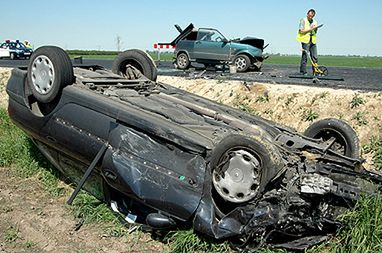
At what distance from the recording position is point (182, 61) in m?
15.0

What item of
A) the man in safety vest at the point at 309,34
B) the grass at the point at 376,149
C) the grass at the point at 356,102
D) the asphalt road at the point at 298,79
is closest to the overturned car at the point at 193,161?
the grass at the point at 376,149

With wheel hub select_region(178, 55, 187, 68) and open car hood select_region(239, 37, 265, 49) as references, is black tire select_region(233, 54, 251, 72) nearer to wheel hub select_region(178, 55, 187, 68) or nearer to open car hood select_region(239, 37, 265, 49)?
open car hood select_region(239, 37, 265, 49)

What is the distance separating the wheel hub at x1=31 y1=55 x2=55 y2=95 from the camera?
4.20 meters

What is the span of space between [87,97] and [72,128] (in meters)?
0.34

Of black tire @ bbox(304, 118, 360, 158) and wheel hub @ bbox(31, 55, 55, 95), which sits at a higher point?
wheel hub @ bbox(31, 55, 55, 95)

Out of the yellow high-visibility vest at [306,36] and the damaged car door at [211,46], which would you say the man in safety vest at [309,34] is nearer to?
the yellow high-visibility vest at [306,36]

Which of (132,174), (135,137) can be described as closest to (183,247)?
(132,174)

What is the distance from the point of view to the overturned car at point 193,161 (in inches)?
128

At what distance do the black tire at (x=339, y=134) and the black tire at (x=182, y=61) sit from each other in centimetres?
1065

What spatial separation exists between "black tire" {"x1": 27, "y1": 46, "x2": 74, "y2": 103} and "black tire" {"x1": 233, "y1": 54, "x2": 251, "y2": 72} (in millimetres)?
9934

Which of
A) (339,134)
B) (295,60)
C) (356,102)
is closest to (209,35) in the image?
(356,102)

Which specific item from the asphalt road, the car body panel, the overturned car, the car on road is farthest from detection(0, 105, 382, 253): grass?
the car on road

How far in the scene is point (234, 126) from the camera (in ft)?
13.3

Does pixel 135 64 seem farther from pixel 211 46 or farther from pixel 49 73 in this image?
pixel 211 46
